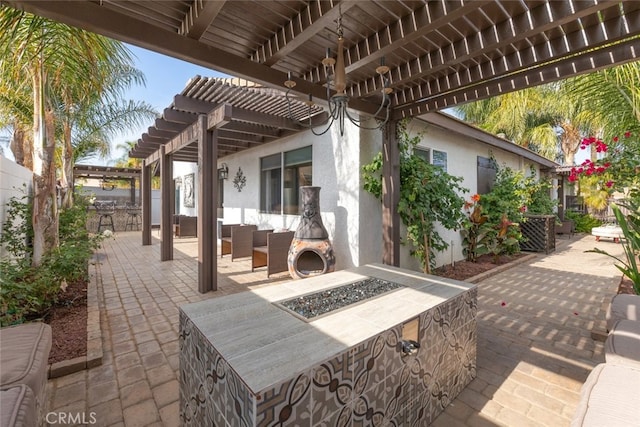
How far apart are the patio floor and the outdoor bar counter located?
30 cm

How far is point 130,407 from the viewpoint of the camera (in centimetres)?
191

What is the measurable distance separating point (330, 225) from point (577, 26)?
3837mm

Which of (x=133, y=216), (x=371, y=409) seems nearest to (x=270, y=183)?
(x=371, y=409)

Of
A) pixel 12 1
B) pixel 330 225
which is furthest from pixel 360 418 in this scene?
pixel 330 225

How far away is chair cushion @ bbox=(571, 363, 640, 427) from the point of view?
3.79 feet

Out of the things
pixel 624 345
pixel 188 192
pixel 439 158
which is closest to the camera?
pixel 624 345

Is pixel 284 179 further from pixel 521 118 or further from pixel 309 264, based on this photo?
pixel 521 118

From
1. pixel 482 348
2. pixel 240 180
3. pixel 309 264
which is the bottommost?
pixel 482 348

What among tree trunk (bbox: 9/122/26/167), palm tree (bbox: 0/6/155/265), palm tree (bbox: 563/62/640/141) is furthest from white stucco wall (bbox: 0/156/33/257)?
palm tree (bbox: 563/62/640/141)

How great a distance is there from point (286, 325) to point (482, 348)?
2.25m

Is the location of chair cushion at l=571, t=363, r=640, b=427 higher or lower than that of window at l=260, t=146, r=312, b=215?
lower

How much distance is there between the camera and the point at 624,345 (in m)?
1.79

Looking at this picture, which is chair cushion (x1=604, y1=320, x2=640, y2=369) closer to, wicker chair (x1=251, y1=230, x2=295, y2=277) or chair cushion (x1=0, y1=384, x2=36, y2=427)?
chair cushion (x1=0, y1=384, x2=36, y2=427)

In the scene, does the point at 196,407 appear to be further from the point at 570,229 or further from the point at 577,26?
the point at 570,229
